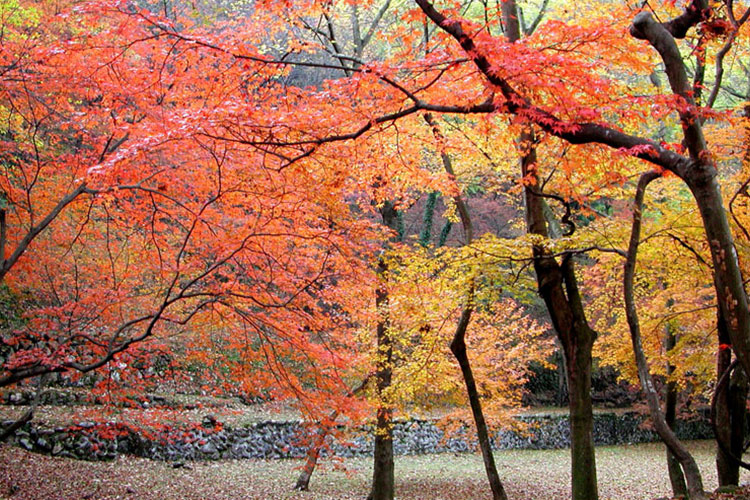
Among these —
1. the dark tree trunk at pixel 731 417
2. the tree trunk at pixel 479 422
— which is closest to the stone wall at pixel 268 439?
the tree trunk at pixel 479 422

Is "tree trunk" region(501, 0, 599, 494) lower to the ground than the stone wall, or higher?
higher

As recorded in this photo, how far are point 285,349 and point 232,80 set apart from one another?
3004mm

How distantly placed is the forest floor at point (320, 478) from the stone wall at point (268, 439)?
374 mm

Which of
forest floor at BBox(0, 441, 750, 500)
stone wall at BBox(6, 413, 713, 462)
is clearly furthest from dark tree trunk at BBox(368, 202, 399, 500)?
forest floor at BBox(0, 441, 750, 500)

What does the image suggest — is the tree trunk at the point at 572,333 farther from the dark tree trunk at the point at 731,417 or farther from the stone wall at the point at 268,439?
the stone wall at the point at 268,439

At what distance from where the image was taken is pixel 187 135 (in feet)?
15.4

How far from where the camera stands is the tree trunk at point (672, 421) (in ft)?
26.8

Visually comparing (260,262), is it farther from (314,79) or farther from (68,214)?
(314,79)

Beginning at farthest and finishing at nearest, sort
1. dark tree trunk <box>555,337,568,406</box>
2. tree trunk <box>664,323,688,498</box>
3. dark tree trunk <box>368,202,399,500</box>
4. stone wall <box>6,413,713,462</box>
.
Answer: dark tree trunk <box>555,337,568,406</box>
stone wall <box>6,413,713,462</box>
dark tree trunk <box>368,202,399,500</box>
tree trunk <box>664,323,688,498</box>

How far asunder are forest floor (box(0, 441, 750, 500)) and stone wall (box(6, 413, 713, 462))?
374 mm

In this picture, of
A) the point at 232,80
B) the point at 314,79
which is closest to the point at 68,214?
the point at 232,80

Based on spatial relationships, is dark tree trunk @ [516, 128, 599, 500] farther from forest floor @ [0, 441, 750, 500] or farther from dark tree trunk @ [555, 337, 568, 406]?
dark tree trunk @ [555, 337, 568, 406]

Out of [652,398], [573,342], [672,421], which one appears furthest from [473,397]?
[672,421]

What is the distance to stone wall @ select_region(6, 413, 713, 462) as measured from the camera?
966 cm
